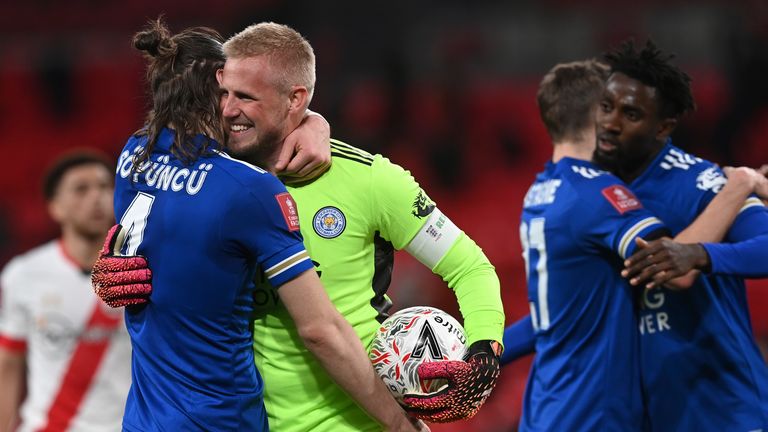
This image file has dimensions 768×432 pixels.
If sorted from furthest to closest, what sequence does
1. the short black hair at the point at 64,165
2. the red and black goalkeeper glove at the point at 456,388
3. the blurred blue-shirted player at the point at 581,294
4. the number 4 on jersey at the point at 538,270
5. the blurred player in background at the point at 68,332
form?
the short black hair at the point at 64,165 < the blurred player in background at the point at 68,332 < the number 4 on jersey at the point at 538,270 < the blurred blue-shirted player at the point at 581,294 < the red and black goalkeeper glove at the point at 456,388

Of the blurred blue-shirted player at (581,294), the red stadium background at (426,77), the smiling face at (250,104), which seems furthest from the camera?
the red stadium background at (426,77)

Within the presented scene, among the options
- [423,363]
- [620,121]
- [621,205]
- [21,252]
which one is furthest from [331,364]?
[21,252]

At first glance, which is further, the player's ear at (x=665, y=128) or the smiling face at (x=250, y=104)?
the player's ear at (x=665, y=128)

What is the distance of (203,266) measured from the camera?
3.36 m

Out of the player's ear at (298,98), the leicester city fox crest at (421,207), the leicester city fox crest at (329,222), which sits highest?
the player's ear at (298,98)

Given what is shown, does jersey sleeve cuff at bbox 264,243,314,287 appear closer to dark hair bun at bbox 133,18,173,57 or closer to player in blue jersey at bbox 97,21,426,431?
player in blue jersey at bbox 97,21,426,431

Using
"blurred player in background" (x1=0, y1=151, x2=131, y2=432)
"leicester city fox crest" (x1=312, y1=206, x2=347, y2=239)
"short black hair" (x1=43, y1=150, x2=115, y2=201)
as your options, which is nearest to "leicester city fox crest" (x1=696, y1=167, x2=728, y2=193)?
"leicester city fox crest" (x1=312, y1=206, x2=347, y2=239)

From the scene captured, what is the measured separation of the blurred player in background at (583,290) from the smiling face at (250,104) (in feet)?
4.85

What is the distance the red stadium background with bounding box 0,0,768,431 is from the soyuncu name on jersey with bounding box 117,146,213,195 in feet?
29.1

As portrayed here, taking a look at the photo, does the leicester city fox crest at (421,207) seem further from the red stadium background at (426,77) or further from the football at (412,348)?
the red stadium background at (426,77)

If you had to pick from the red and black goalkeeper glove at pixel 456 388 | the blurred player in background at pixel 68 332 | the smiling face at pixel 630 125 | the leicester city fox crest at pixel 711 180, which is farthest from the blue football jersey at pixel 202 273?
the blurred player in background at pixel 68 332

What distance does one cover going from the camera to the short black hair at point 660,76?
4.50 metres

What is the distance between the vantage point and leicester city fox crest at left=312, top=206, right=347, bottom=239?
3.68 meters

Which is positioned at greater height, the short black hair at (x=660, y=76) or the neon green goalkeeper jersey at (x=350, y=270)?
the short black hair at (x=660, y=76)
